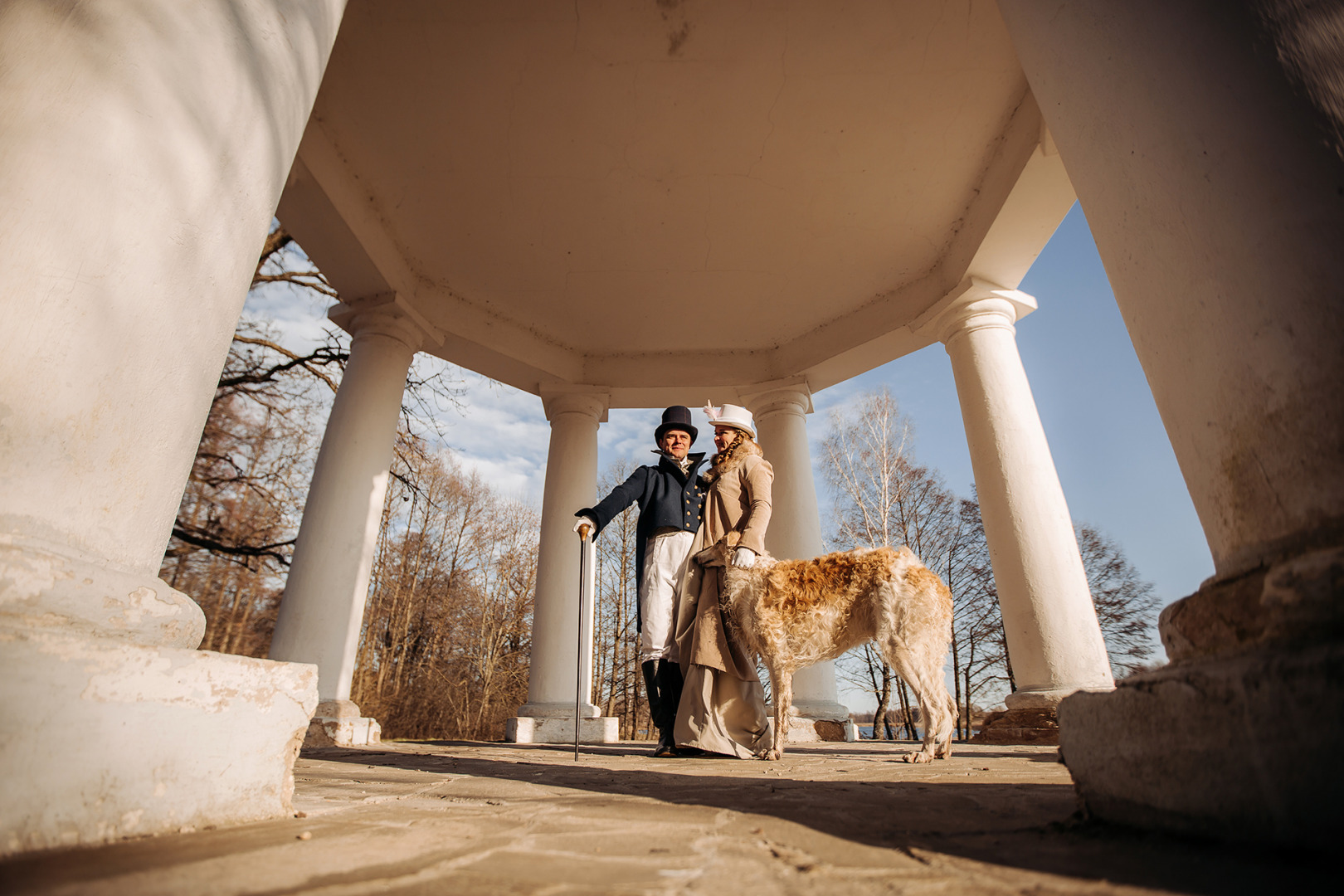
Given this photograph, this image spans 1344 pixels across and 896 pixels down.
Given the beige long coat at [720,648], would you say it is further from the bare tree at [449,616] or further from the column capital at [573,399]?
the bare tree at [449,616]

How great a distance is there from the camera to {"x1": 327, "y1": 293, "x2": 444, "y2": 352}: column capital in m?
7.88

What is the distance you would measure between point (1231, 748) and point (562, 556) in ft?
27.9

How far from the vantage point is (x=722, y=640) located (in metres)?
4.97

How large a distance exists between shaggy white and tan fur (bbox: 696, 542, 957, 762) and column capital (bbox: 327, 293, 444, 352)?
568cm

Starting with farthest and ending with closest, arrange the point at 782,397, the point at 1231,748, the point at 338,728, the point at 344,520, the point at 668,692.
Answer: the point at 782,397 → the point at 344,520 → the point at 338,728 → the point at 668,692 → the point at 1231,748

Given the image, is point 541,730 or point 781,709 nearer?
point 781,709

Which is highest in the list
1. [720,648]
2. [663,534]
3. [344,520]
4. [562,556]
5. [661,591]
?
[562,556]

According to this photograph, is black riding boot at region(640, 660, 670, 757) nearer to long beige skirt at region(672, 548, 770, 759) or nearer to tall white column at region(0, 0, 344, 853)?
long beige skirt at region(672, 548, 770, 759)

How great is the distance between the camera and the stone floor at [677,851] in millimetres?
1037

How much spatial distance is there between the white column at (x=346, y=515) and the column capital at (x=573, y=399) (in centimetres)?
252

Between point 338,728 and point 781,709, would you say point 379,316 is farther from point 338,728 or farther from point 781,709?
point 781,709

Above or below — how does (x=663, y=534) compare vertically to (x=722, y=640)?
above

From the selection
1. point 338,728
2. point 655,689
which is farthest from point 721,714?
point 338,728

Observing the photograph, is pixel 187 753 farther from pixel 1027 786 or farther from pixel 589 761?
pixel 589 761
